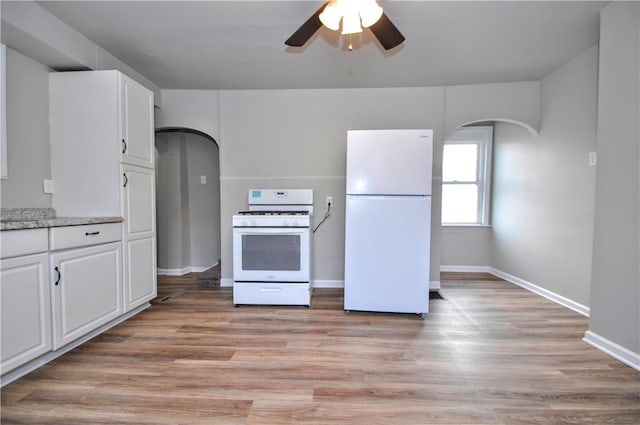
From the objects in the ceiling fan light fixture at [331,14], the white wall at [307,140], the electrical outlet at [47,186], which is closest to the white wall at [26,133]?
the electrical outlet at [47,186]

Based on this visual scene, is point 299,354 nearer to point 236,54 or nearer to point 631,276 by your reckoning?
point 631,276

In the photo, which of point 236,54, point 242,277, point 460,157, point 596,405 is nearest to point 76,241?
point 242,277

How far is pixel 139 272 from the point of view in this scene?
2373 mm

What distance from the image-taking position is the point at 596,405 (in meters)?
1.36

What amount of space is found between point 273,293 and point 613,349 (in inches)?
101

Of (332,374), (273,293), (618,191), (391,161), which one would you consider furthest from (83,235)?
(618,191)

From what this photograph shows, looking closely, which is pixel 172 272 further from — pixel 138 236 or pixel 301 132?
pixel 301 132

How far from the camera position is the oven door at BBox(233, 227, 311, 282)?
2627 millimetres

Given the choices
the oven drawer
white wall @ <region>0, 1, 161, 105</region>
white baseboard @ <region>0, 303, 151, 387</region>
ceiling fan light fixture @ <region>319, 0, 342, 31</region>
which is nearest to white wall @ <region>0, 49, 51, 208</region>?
white wall @ <region>0, 1, 161, 105</region>

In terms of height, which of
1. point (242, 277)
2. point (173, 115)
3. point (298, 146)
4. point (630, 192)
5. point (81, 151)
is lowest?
point (242, 277)

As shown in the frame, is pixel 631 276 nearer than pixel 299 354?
Yes

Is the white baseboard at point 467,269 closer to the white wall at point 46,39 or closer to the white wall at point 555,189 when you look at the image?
the white wall at point 555,189

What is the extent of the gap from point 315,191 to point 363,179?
0.96 meters

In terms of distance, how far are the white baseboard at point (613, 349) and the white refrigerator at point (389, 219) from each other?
112 centimetres
